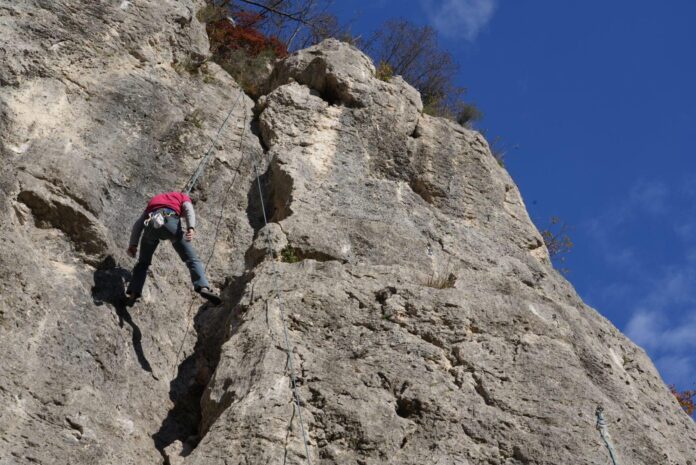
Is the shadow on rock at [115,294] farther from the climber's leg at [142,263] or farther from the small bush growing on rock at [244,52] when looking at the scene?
the small bush growing on rock at [244,52]

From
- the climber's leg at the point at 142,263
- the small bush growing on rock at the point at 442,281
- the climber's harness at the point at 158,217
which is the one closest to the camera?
the climber's leg at the point at 142,263

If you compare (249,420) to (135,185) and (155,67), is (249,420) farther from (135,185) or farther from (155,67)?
(155,67)

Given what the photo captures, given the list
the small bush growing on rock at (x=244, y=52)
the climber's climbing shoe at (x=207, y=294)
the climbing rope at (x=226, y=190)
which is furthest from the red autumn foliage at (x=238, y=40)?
the climber's climbing shoe at (x=207, y=294)

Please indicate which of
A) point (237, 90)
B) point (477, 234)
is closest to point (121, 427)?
point (477, 234)

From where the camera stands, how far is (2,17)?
11.0 m

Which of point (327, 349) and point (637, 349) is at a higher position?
point (637, 349)

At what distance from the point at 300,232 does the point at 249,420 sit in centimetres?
290

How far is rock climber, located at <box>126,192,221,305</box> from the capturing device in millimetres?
9141

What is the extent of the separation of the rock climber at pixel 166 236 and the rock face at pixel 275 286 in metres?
0.23

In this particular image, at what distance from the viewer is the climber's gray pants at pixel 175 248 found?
9.09 m

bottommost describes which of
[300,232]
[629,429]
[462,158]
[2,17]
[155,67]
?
[629,429]

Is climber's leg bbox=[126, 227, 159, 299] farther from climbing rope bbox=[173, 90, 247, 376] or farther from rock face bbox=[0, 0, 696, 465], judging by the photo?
climbing rope bbox=[173, 90, 247, 376]

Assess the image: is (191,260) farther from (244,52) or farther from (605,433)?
(244,52)

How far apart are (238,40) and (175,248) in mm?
6268
